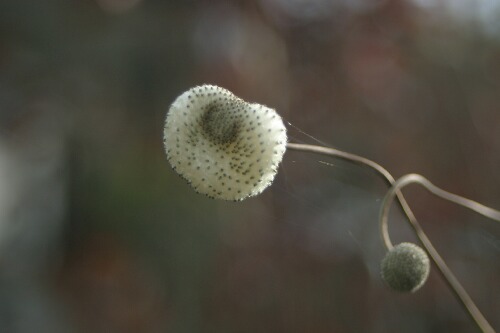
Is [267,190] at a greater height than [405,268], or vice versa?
[405,268]

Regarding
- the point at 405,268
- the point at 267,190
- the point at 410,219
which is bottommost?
the point at 267,190

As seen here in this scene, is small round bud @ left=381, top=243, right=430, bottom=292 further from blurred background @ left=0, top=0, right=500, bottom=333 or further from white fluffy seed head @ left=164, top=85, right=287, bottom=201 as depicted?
blurred background @ left=0, top=0, right=500, bottom=333

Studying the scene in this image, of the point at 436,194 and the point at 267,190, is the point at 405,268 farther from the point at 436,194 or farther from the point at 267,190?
the point at 267,190

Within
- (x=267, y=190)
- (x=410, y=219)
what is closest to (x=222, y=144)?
(x=410, y=219)

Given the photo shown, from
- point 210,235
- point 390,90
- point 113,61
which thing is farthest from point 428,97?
point 113,61

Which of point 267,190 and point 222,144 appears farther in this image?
point 267,190

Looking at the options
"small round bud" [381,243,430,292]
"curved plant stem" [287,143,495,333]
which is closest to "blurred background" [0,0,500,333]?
"small round bud" [381,243,430,292]

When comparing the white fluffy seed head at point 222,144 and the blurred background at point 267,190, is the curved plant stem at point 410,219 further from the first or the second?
the blurred background at point 267,190
